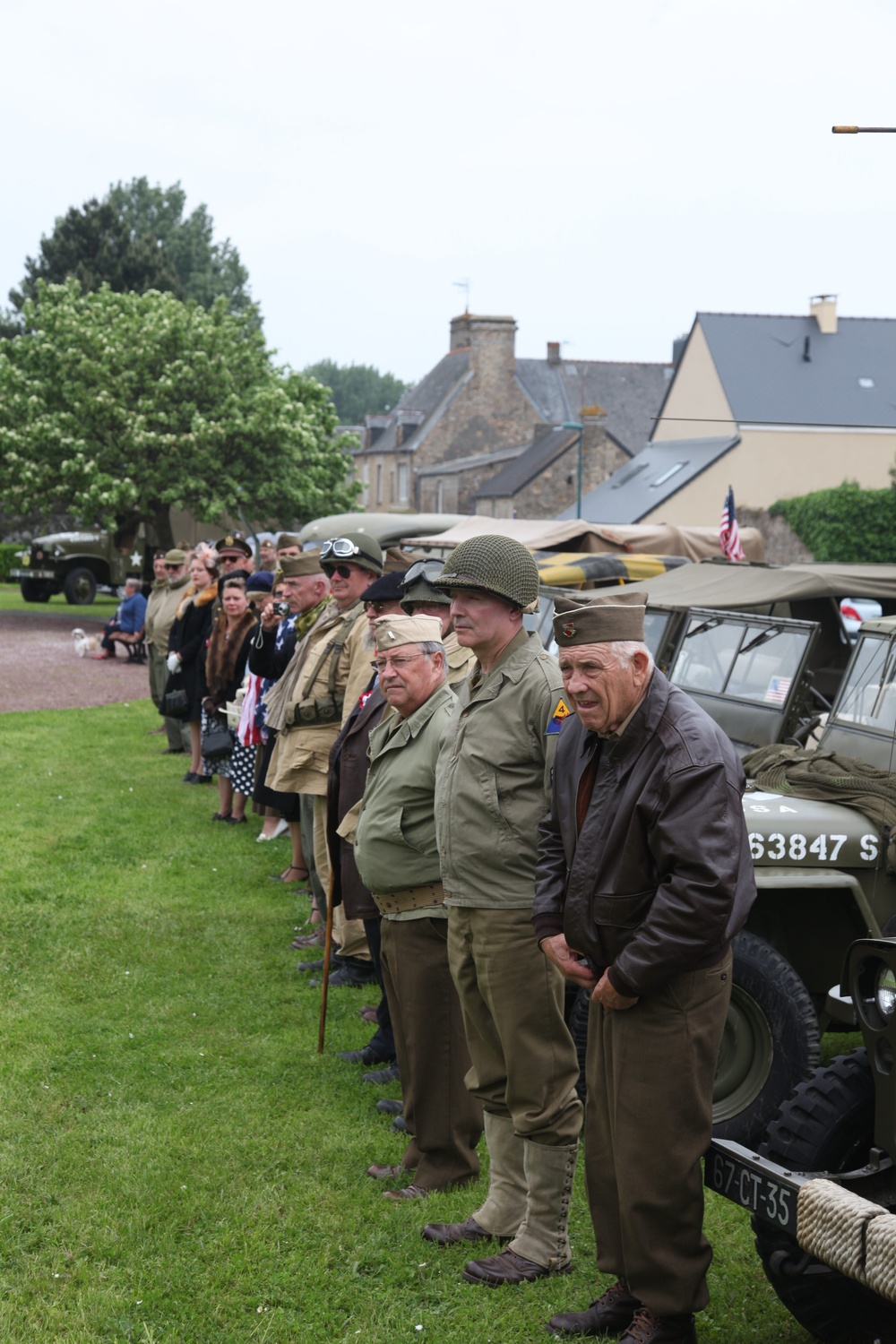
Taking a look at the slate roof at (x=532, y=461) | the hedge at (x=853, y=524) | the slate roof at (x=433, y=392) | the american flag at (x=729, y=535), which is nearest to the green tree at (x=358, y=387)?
the slate roof at (x=433, y=392)

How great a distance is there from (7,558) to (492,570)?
42.9 m

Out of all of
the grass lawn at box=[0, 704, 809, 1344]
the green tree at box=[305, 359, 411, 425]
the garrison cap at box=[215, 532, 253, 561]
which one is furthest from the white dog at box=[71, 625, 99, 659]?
the green tree at box=[305, 359, 411, 425]

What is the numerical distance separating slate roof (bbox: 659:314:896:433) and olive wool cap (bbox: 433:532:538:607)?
39048 millimetres

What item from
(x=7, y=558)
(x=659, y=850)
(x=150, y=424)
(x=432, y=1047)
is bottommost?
(x=432, y=1047)

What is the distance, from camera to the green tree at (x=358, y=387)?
134 meters

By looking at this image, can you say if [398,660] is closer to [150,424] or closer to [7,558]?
[150,424]

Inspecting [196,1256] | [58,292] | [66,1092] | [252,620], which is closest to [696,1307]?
[196,1256]

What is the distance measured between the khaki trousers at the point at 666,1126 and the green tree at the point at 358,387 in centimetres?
13132

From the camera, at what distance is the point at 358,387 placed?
137 m

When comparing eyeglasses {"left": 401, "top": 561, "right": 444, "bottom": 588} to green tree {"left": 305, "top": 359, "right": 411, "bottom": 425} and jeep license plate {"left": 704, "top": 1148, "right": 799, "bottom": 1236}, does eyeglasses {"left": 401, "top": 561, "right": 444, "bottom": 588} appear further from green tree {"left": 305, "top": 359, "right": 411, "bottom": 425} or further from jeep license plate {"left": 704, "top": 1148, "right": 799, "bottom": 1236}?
green tree {"left": 305, "top": 359, "right": 411, "bottom": 425}

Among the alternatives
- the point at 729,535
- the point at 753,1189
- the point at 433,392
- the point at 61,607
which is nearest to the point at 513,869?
the point at 753,1189

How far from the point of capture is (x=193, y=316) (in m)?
34.4

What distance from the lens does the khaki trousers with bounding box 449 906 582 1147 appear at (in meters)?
4.25

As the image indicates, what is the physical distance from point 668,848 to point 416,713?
1629 millimetres
